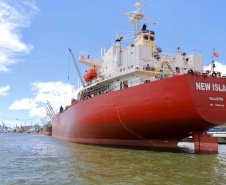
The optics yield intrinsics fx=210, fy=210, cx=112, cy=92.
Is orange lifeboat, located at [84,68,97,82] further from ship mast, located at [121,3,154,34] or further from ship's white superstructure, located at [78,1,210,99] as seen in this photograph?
ship mast, located at [121,3,154,34]

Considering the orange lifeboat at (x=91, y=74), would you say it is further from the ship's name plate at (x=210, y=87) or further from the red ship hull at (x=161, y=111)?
the ship's name plate at (x=210, y=87)

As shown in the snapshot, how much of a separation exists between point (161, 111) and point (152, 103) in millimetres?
721

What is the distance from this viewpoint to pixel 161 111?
39.8ft

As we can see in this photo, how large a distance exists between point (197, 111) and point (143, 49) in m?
7.04

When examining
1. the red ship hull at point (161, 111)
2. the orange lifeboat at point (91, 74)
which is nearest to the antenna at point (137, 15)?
the orange lifeboat at point (91, 74)

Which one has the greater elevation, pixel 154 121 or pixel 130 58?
pixel 130 58

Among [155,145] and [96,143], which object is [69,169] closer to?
[155,145]

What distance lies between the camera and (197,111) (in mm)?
11203

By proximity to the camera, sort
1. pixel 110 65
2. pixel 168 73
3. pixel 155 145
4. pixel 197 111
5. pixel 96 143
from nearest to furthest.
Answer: pixel 197 111
pixel 155 145
pixel 168 73
pixel 96 143
pixel 110 65

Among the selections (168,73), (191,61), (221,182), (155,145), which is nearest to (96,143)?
(155,145)

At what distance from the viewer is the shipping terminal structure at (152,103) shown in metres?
11.6

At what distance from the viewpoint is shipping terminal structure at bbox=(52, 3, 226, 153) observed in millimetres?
11602

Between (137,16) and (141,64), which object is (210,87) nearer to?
(141,64)

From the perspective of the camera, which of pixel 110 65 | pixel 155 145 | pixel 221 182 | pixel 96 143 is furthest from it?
pixel 110 65
